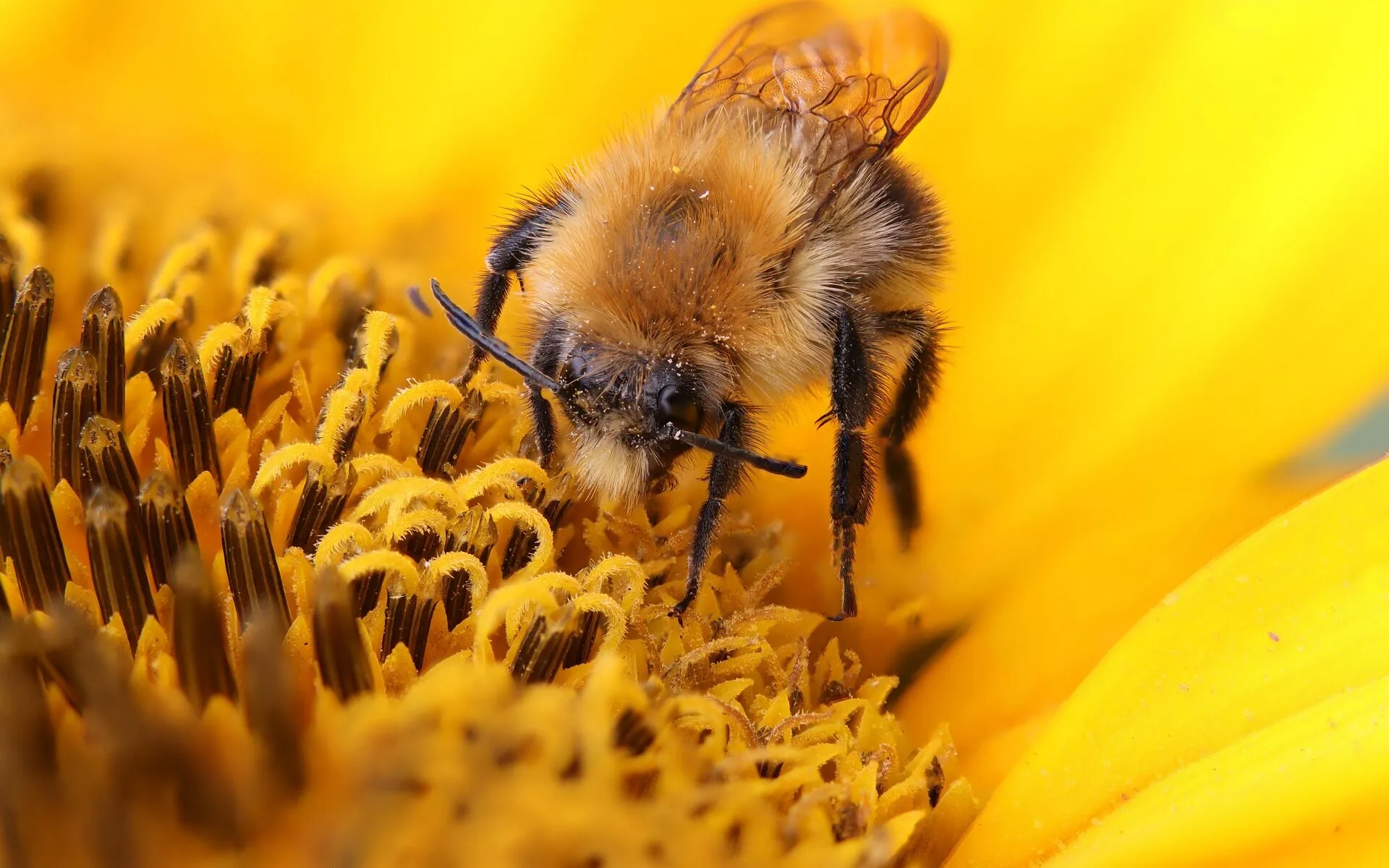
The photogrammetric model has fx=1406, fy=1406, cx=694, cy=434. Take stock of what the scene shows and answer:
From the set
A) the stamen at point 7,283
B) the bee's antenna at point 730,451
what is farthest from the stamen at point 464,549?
the stamen at point 7,283

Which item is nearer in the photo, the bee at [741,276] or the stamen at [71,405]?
the bee at [741,276]

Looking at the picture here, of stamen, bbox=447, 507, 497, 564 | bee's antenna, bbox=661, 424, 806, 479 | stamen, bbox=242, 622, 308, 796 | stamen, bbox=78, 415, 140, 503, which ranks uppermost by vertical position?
stamen, bbox=78, 415, 140, 503

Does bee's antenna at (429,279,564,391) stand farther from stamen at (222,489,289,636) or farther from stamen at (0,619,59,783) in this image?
stamen at (0,619,59,783)

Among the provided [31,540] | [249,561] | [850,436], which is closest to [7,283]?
[31,540]

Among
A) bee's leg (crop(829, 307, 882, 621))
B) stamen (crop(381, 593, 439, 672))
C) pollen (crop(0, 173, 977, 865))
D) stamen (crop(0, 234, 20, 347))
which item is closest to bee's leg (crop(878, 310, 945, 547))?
bee's leg (crop(829, 307, 882, 621))

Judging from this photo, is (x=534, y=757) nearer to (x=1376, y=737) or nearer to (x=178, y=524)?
(x=178, y=524)

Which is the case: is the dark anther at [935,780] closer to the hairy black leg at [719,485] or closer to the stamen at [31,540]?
the hairy black leg at [719,485]

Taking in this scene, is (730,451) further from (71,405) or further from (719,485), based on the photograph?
(71,405)
